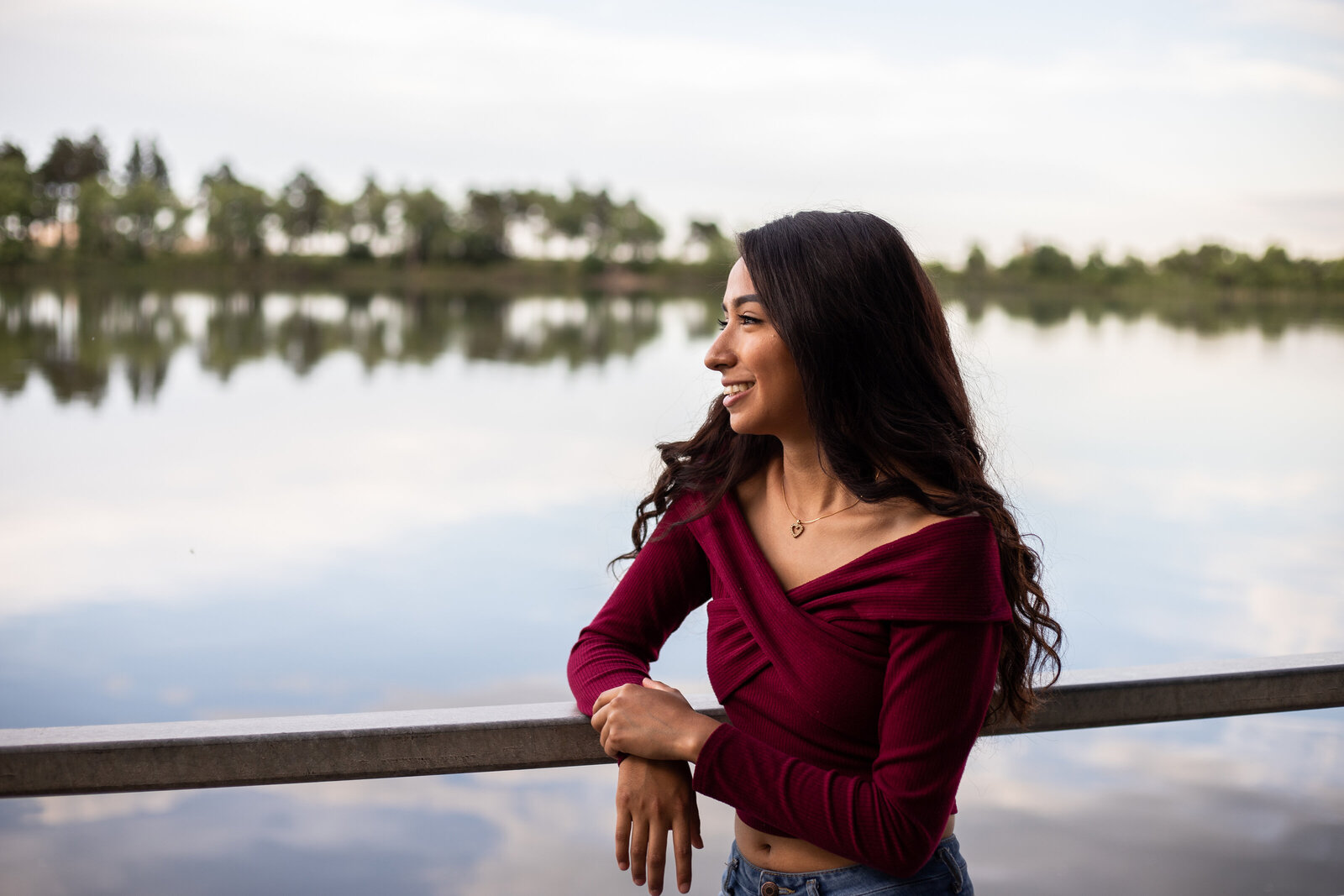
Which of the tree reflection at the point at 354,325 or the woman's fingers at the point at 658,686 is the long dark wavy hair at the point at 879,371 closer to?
the woman's fingers at the point at 658,686

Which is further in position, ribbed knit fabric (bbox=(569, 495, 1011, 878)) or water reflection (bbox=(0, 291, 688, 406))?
water reflection (bbox=(0, 291, 688, 406))

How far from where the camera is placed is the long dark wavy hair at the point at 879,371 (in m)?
1.27

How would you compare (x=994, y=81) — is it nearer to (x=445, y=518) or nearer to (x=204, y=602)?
(x=445, y=518)

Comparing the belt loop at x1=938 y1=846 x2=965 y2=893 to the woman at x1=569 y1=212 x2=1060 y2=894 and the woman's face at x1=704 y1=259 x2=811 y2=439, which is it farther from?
the woman's face at x1=704 y1=259 x2=811 y2=439

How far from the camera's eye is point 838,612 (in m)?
1.25

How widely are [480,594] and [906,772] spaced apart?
10681 millimetres

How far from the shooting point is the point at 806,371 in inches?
51.1

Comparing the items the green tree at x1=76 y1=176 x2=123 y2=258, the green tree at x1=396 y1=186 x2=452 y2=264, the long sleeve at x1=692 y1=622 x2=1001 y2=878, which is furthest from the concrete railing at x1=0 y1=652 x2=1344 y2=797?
the green tree at x1=396 y1=186 x2=452 y2=264

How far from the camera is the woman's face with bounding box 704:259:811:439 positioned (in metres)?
1.32

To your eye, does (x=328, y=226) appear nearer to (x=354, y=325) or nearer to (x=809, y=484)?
(x=354, y=325)

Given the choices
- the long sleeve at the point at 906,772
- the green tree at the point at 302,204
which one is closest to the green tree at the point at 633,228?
the green tree at the point at 302,204

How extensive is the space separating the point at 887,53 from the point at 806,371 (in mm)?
63195

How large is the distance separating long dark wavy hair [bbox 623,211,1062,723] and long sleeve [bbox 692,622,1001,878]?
15cm

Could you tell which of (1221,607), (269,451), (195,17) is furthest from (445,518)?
(195,17)
